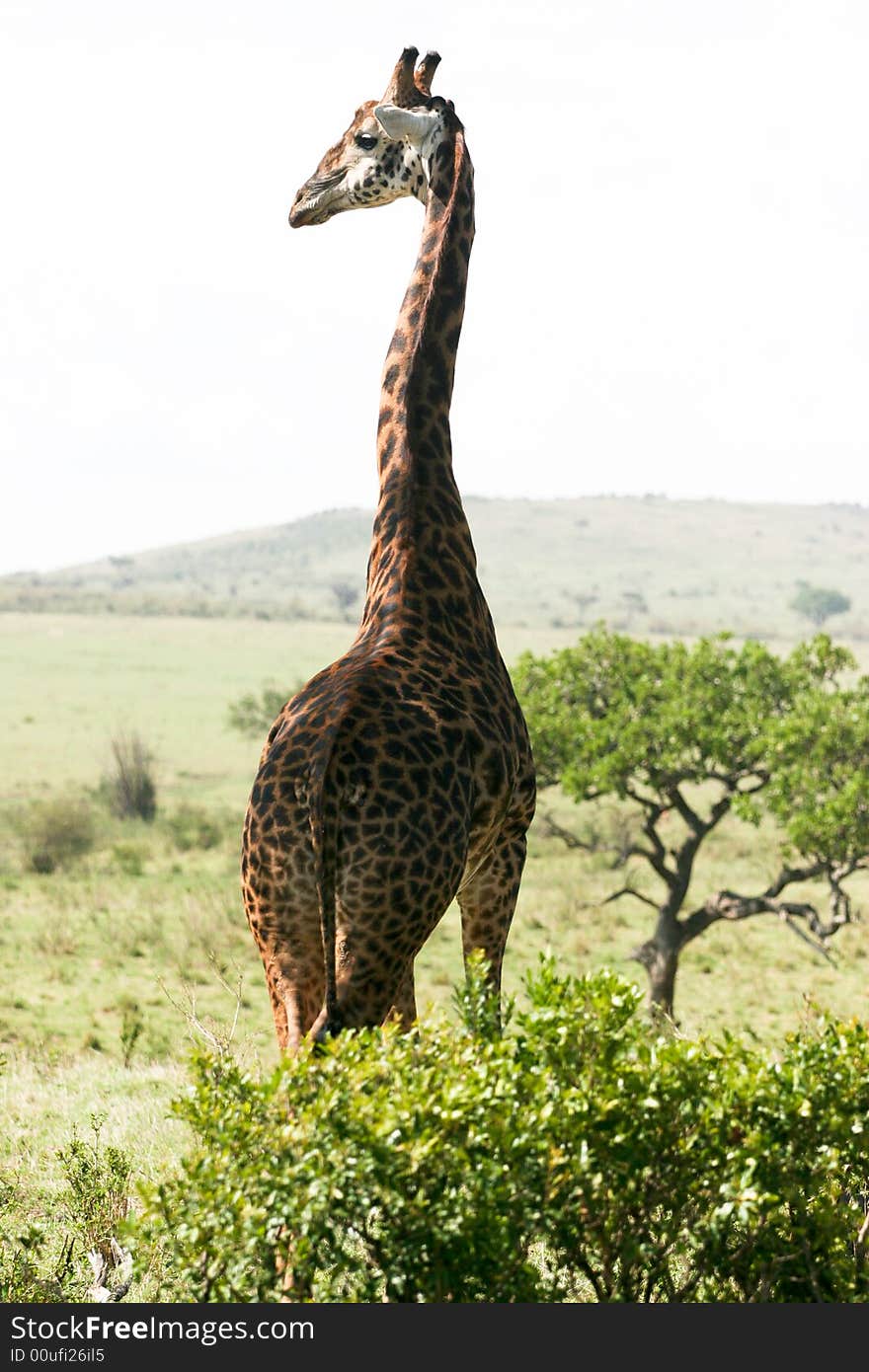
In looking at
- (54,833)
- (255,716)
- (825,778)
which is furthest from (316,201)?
(255,716)

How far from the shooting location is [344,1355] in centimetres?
380

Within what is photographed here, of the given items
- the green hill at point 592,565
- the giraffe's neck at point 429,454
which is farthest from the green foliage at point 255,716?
the green hill at point 592,565

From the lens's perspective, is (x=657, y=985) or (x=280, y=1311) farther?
(x=657, y=985)

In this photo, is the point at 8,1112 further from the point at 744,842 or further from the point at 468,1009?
the point at 744,842

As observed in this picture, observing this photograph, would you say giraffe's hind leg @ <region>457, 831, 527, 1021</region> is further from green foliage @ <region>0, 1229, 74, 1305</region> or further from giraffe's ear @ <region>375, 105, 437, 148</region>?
giraffe's ear @ <region>375, 105, 437, 148</region>

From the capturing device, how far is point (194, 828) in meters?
27.8

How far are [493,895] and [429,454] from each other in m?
1.86

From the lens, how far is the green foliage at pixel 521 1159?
387 cm

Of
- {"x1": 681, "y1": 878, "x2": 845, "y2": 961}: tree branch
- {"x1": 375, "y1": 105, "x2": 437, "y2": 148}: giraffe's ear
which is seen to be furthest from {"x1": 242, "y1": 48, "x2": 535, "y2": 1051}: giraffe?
{"x1": 681, "y1": 878, "x2": 845, "y2": 961}: tree branch

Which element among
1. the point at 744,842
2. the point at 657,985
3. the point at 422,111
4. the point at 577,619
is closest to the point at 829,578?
the point at 577,619

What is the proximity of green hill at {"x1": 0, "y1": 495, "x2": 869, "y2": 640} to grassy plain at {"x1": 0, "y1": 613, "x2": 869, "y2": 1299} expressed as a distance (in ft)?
179

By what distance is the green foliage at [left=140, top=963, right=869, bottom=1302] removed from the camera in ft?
12.7

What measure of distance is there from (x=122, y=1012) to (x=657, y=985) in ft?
19.1

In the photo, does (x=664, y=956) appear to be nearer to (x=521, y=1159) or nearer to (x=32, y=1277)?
(x=32, y=1277)
